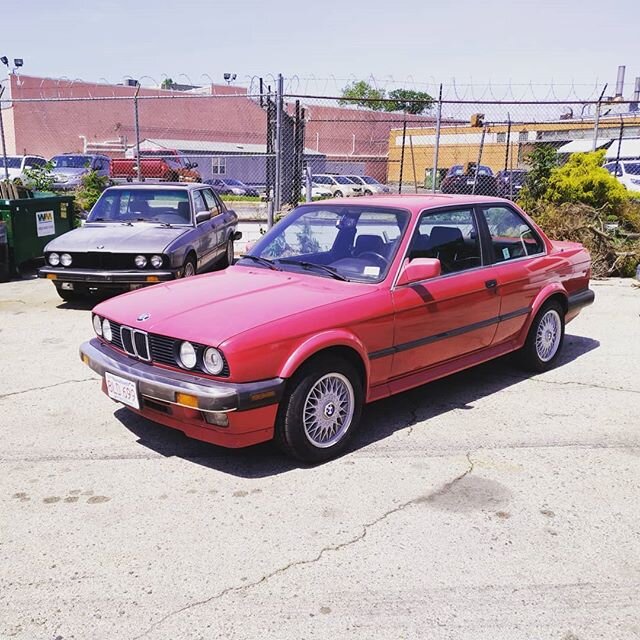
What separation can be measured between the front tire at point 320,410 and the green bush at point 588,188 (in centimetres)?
918

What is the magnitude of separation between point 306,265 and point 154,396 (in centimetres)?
147

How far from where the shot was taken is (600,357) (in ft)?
21.0

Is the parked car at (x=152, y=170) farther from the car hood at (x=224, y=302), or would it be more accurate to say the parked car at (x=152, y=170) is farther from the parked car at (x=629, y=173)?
the car hood at (x=224, y=302)

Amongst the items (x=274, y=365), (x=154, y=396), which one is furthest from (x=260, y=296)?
(x=154, y=396)

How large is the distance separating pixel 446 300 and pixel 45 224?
310 inches

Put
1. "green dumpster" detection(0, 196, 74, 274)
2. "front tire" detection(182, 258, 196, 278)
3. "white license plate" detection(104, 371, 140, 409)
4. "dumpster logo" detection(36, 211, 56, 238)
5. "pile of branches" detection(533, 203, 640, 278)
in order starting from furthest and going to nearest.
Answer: "pile of branches" detection(533, 203, 640, 278) → "dumpster logo" detection(36, 211, 56, 238) → "green dumpster" detection(0, 196, 74, 274) → "front tire" detection(182, 258, 196, 278) → "white license plate" detection(104, 371, 140, 409)

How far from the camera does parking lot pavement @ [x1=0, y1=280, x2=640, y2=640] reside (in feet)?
8.76

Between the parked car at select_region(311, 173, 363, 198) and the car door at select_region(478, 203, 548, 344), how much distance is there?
20373 mm

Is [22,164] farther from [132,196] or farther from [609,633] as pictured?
[609,633]

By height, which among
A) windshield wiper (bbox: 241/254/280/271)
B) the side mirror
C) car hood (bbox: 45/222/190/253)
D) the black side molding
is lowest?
the black side molding

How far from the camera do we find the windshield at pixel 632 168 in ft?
67.6

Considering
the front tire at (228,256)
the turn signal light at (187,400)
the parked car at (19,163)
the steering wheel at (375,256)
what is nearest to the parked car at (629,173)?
the front tire at (228,256)

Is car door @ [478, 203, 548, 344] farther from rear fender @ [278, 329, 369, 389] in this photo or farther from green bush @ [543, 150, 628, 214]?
green bush @ [543, 150, 628, 214]

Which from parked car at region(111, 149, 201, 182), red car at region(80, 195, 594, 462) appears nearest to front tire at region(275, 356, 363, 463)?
red car at region(80, 195, 594, 462)
